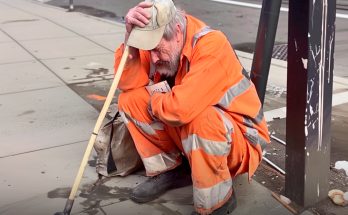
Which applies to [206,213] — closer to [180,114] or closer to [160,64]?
[180,114]

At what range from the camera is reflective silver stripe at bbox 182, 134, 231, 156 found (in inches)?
96.1

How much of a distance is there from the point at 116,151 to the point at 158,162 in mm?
323

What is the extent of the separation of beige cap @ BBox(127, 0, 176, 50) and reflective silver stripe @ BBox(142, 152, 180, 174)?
2.37 feet

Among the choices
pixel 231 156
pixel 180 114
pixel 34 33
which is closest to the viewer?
pixel 180 114

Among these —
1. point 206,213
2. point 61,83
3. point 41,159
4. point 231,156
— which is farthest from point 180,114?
point 61,83

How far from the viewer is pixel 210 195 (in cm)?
257

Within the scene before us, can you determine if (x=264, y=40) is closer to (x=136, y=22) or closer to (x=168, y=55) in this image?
(x=168, y=55)

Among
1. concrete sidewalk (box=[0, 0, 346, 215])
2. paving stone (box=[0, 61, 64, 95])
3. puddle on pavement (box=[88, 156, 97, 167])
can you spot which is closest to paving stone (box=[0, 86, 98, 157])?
concrete sidewalk (box=[0, 0, 346, 215])

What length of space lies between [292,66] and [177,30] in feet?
2.08

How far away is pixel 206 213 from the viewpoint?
2.63 meters

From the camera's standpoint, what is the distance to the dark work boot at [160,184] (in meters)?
2.93

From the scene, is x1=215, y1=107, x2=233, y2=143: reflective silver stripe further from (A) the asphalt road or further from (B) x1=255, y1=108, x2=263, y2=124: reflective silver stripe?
(A) the asphalt road

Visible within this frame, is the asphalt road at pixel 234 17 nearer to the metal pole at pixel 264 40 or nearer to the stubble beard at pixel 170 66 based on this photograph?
the metal pole at pixel 264 40

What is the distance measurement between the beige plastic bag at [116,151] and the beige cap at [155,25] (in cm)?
68
